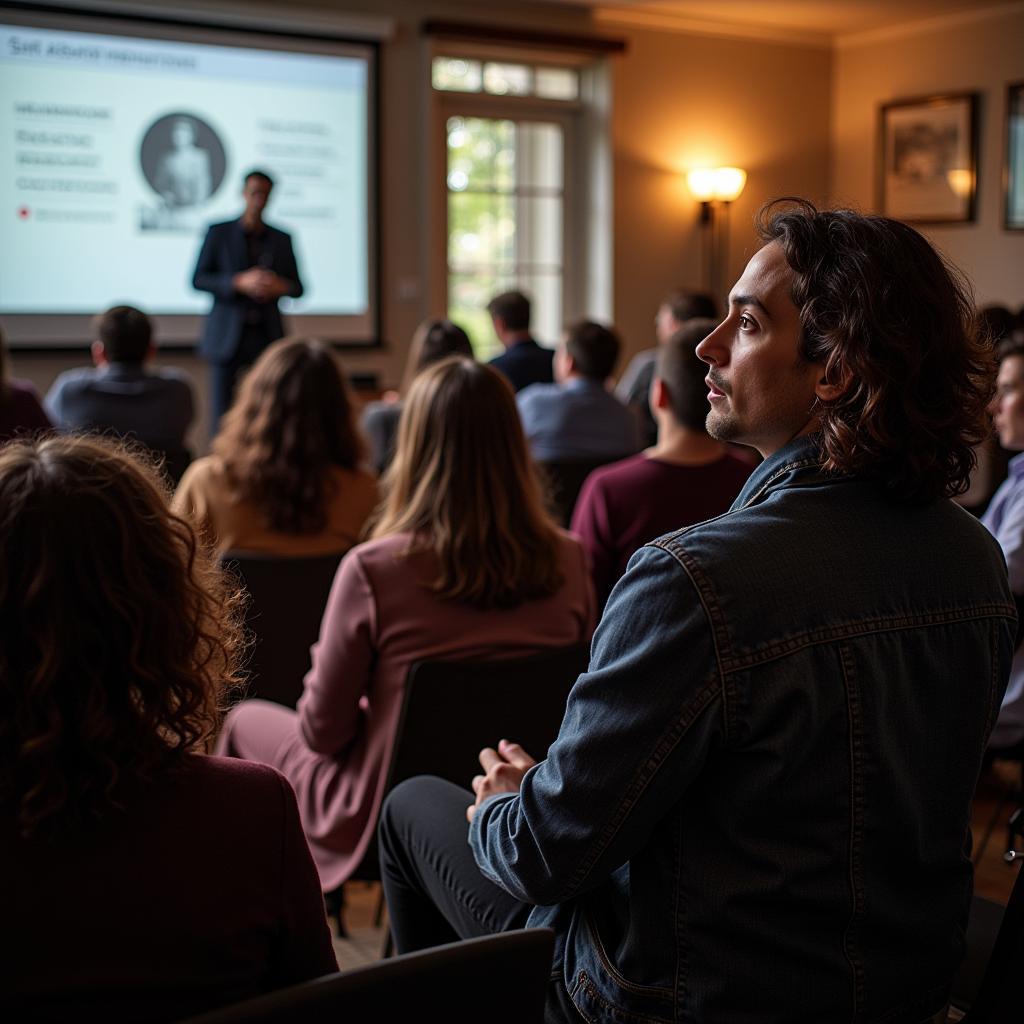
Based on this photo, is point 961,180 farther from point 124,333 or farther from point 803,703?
point 803,703

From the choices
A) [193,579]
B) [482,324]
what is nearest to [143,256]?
[482,324]

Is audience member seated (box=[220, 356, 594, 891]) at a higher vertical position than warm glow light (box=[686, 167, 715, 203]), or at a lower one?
lower

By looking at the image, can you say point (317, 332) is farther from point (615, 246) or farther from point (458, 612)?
point (458, 612)

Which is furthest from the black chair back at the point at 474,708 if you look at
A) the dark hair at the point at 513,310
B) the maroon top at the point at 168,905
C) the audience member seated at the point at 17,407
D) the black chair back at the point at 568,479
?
the dark hair at the point at 513,310

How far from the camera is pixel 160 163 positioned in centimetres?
671

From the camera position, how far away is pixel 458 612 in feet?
6.34

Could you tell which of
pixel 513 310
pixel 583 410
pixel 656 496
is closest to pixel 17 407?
pixel 583 410

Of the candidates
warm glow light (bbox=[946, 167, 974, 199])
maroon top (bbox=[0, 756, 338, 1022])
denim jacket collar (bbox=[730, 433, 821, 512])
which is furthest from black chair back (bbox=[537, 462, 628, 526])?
warm glow light (bbox=[946, 167, 974, 199])

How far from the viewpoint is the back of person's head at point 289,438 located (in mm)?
2709

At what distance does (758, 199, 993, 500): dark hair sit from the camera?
1.12 m

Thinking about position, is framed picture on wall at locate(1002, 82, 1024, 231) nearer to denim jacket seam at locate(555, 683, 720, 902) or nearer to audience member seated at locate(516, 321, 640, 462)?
audience member seated at locate(516, 321, 640, 462)

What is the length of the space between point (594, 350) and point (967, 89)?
509 cm

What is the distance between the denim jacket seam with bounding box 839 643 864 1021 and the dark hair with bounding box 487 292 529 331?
14.5 ft

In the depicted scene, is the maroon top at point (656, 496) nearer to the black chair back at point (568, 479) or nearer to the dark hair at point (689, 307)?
the black chair back at point (568, 479)
